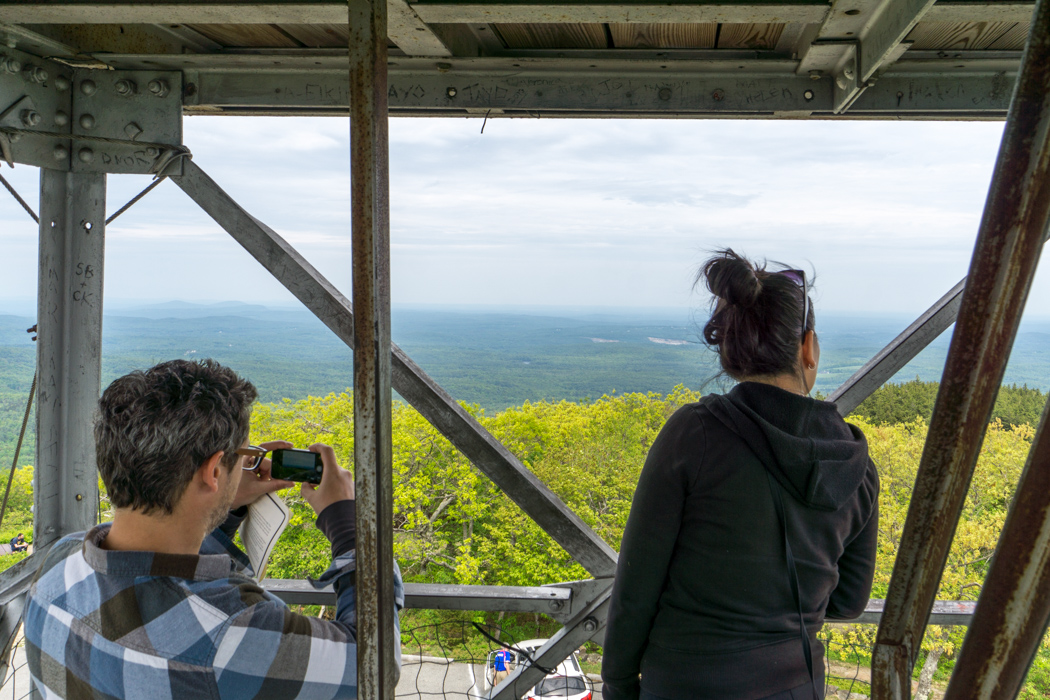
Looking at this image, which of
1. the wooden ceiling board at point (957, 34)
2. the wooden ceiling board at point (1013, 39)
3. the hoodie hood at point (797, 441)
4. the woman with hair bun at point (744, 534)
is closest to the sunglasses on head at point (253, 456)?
the woman with hair bun at point (744, 534)

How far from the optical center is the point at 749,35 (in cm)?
217

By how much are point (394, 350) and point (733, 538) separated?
1337mm

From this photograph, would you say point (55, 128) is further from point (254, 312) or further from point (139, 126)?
point (254, 312)

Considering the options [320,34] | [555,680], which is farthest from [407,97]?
[555,680]

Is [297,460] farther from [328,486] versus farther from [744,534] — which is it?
[744,534]

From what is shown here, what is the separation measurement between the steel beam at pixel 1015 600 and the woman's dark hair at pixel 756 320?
3.24 ft

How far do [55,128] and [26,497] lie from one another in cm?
1796

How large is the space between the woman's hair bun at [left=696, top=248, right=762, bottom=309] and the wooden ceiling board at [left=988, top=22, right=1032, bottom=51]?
3.86 feet

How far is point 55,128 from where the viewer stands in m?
2.31

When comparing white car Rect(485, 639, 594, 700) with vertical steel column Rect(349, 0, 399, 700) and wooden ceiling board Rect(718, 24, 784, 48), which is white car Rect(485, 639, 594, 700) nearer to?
vertical steel column Rect(349, 0, 399, 700)

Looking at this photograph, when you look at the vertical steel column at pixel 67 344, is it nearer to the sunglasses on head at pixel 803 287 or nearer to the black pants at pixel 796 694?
the black pants at pixel 796 694

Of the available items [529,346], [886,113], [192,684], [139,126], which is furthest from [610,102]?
[529,346]

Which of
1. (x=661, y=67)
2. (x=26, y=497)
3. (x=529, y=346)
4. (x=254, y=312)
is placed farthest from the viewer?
(x=529, y=346)

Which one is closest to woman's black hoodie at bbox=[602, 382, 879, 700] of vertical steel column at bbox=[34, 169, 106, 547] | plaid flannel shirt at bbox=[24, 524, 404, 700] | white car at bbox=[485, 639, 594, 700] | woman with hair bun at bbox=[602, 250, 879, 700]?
woman with hair bun at bbox=[602, 250, 879, 700]
